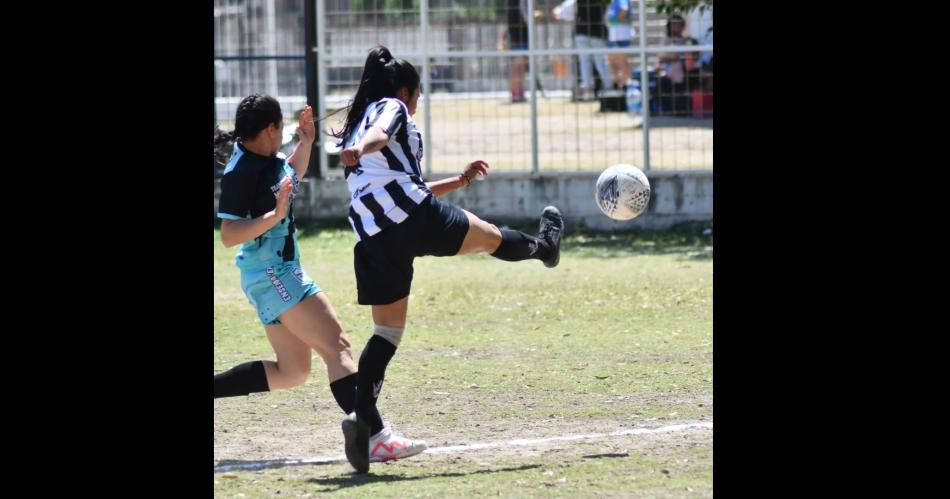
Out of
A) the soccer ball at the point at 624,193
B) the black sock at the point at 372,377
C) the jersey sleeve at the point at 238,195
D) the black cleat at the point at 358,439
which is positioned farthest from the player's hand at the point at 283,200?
the soccer ball at the point at 624,193

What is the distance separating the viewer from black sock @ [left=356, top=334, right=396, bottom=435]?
5988mm

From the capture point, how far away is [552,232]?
6957mm

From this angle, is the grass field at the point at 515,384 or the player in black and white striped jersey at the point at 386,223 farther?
the player in black and white striped jersey at the point at 386,223

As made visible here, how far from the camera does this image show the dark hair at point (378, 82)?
250 inches

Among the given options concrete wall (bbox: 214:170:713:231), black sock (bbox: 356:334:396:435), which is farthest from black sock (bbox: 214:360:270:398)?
concrete wall (bbox: 214:170:713:231)

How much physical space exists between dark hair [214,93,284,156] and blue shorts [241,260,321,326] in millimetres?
625

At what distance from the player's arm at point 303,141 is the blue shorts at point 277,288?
1.74 ft

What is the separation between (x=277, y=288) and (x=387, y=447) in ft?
2.90

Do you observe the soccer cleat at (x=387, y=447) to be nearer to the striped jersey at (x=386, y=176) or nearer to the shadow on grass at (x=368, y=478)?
the shadow on grass at (x=368, y=478)

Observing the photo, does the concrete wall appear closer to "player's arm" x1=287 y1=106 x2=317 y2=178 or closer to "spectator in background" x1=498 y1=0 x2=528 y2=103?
"spectator in background" x1=498 y1=0 x2=528 y2=103

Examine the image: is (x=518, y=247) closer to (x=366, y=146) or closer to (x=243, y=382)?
(x=366, y=146)

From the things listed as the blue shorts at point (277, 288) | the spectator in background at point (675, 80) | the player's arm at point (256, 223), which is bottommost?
the blue shorts at point (277, 288)

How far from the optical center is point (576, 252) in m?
13.5
